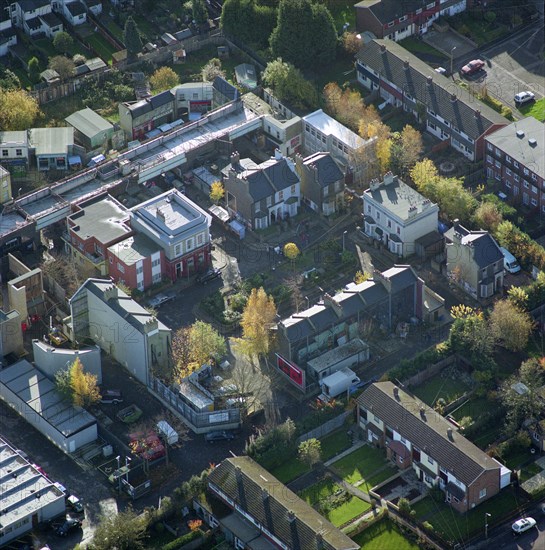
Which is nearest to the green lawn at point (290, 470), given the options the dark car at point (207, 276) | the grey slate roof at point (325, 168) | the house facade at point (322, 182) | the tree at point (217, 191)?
the dark car at point (207, 276)

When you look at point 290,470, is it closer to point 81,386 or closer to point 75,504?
point 75,504

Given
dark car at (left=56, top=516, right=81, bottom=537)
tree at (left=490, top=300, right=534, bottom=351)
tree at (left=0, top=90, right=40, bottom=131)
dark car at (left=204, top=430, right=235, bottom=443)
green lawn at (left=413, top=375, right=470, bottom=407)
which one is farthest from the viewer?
tree at (left=0, top=90, right=40, bottom=131)

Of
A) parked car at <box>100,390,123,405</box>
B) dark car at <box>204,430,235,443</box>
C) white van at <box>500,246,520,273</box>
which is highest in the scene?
white van at <box>500,246,520,273</box>

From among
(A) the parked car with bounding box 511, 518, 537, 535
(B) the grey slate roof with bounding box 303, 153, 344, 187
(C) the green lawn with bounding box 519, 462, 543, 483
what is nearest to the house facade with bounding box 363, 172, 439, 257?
(B) the grey slate roof with bounding box 303, 153, 344, 187

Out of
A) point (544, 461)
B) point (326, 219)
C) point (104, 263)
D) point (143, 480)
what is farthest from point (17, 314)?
point (544, 461)

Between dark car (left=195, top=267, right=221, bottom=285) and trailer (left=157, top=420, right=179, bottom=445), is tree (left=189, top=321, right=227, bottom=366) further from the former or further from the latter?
dark car (left=195, top=267, right=221, bottom=285)

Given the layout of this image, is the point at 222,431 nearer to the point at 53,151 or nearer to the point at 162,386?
the point at 162,386

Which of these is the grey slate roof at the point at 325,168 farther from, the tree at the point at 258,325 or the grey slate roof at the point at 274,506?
the grey slate roof at the point at 274,506
